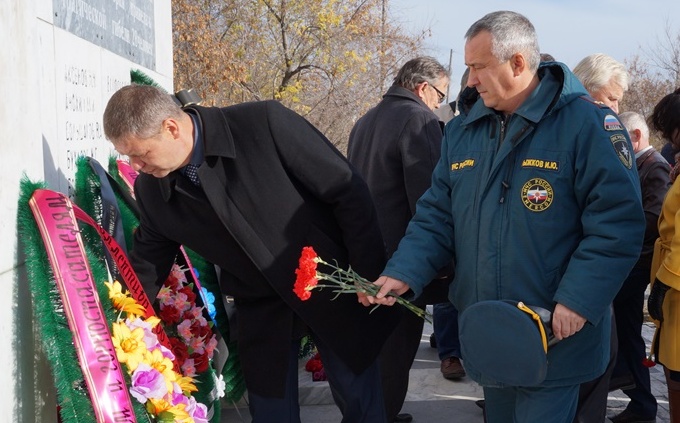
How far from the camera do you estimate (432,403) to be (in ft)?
15.5

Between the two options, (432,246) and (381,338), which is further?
(381,338)

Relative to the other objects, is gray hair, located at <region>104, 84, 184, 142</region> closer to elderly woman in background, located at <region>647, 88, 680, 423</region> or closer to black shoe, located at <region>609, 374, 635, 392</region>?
elderly woman in background, located at <region>647, 88, 680, 423</region>

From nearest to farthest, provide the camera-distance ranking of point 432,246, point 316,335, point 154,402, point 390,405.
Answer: point 154,402 < point 432,246 < point 316,335 < point 390,405

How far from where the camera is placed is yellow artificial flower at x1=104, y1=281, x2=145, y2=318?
8.43 feet

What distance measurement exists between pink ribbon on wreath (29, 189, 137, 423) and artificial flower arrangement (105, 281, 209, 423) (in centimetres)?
13

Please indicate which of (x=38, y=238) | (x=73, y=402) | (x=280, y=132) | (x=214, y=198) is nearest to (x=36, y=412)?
(x=73, y=402)

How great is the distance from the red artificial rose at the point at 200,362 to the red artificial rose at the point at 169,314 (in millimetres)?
171

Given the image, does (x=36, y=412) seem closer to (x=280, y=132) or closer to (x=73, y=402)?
(x=73, y=402)

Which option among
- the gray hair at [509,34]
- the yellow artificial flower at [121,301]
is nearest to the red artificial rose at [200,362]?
the yellow artificial flower at [121,301]

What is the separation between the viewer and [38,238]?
7.75ft

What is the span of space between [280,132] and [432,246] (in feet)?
2.22

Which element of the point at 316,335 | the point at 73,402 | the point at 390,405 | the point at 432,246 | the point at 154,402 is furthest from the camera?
the point at 390,405

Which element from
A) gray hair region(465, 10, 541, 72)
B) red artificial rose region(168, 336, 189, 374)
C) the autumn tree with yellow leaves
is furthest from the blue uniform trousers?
the autumn tree with yellow leaves

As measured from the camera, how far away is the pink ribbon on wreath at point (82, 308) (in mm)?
2234
